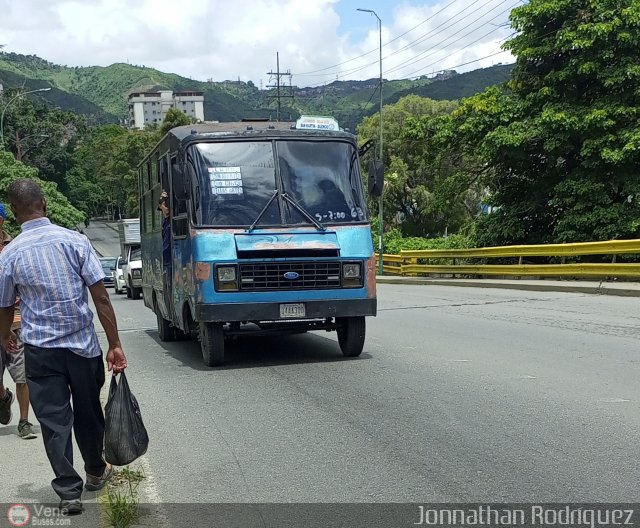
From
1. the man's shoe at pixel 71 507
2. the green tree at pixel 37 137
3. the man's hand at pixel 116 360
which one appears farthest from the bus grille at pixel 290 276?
the green tree at pixel 37 137

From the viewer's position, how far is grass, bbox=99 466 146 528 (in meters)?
4.50

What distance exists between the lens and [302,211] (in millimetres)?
9695

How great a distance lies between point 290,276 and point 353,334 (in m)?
1.23

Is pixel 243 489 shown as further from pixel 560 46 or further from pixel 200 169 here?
pixel 560 46

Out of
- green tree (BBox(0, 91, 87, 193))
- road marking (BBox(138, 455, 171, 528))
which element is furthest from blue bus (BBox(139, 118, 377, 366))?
green tree (BBox(0, 91, 87, 193))

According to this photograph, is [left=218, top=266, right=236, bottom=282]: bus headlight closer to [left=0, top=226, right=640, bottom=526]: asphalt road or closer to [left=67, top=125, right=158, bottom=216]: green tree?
[left=0, top=226, right=640, bottom=526]: asphalt road

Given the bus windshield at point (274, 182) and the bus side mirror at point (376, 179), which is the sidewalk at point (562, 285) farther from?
the bus windshield at point (274, 182)

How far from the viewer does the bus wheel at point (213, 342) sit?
378 inches

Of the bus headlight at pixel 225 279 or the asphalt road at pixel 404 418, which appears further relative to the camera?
the bus headlight at pixel 225 279

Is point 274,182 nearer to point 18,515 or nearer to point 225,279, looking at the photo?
point 225,279

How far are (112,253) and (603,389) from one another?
79290mm

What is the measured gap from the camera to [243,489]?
201 inches

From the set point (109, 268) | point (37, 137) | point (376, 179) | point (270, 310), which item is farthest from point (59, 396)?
point (37, 137)

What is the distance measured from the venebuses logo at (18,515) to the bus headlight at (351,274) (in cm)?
529
